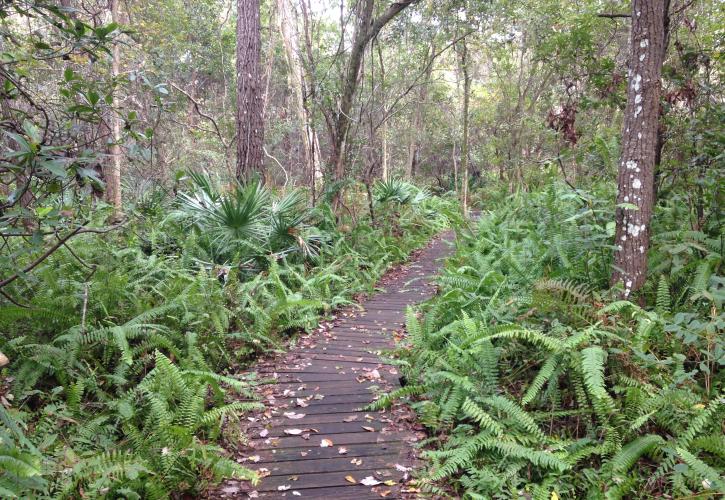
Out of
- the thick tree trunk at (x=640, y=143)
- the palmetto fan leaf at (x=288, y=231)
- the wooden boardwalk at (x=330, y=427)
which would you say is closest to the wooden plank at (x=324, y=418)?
the wooden boardwalk at (x=330, y=427)

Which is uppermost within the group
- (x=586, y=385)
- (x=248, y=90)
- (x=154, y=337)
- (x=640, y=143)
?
(x=248, y=90)

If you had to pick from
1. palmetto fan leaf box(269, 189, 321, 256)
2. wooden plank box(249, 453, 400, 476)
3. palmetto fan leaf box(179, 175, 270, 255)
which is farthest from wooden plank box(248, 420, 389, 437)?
palmetto fan leaf box(269, 189, 321, 256)

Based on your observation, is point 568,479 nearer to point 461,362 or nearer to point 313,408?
point 461,362

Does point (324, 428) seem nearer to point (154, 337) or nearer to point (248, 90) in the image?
point (154, 337)

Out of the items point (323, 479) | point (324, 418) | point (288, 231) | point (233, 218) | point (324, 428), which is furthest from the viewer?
point (288, 231)

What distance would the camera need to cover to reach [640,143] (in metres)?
4.68

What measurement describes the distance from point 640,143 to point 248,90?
24.1ft

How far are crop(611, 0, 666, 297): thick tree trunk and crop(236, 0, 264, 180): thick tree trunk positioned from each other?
22.5 feet

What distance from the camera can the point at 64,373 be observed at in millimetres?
4355

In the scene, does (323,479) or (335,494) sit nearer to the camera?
(335,494)

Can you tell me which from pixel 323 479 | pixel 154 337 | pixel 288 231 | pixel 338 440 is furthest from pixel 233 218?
pixel 323 479

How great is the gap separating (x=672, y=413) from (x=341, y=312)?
459 cm

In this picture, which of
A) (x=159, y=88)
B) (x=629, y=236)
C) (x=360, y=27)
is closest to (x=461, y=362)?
(x=629, y=236)

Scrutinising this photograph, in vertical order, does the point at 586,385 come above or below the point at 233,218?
below
